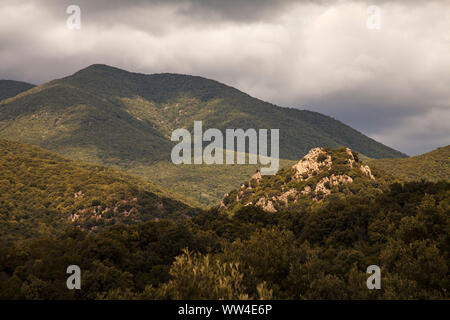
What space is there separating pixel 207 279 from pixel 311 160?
77840 mm

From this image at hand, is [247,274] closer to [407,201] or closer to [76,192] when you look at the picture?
[407,201]

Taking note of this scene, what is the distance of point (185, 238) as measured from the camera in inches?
1953

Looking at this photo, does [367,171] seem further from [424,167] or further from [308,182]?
[424,167]

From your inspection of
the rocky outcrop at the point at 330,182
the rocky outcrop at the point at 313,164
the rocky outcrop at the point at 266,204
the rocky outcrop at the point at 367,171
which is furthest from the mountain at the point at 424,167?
the rocky outcrop at the point at 266,204

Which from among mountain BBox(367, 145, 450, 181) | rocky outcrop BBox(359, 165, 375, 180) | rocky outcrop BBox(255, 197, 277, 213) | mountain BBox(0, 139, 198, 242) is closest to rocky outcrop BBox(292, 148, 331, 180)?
rocky outcrop BBox(359, 165, 375, 180)

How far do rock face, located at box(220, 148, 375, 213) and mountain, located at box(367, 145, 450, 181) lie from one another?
45.1 m

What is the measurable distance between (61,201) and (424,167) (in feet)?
387

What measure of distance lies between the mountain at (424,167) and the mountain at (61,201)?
238 feet

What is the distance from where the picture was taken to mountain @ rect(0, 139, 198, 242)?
99.2 metres

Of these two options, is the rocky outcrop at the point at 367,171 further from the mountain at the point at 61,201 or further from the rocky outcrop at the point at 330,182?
the mountain at the point at 61,201

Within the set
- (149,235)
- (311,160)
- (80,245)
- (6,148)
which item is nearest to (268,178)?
(311,160)

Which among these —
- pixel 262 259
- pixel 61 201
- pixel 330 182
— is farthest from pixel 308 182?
pixel 61 201

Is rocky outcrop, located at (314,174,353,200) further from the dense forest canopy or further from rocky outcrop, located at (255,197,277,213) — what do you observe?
rocky outcrop, located at (255,197,277,213)

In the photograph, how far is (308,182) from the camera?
3851 inches
